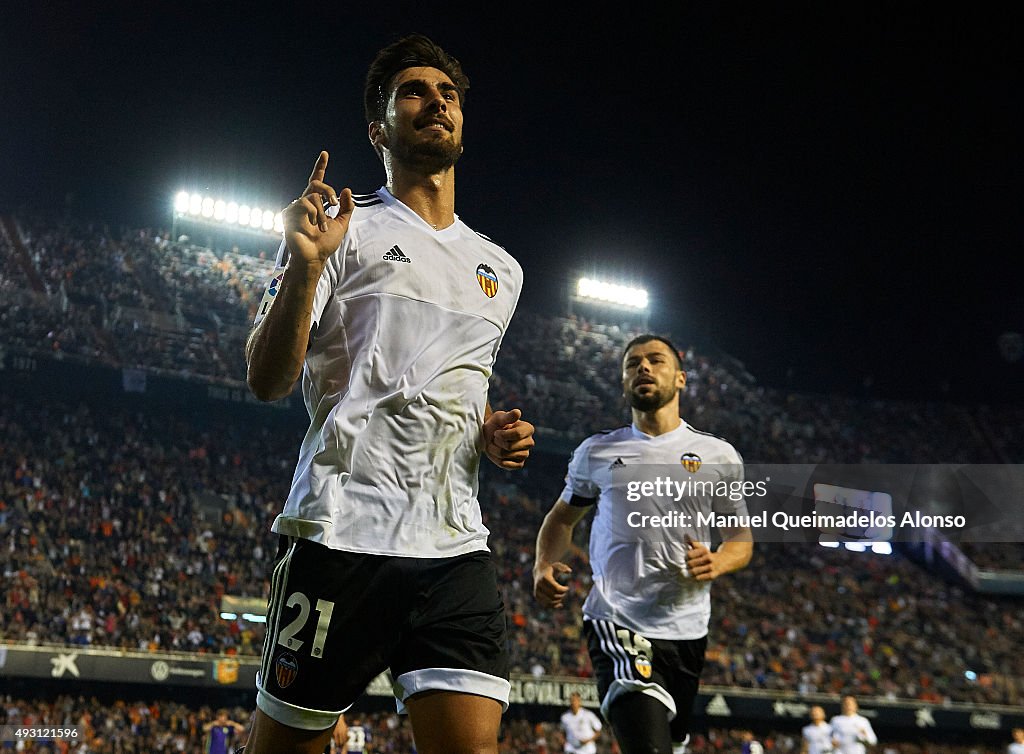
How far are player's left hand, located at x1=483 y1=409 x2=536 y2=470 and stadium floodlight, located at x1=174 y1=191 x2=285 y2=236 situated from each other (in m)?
25.3

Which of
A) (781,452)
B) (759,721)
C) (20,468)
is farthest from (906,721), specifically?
(20,468)

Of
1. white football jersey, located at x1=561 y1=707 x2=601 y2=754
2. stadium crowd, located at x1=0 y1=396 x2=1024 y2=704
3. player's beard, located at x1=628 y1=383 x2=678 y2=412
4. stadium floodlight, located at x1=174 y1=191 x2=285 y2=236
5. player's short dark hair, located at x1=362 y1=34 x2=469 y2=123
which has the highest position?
stadium floodlight, located at x1=174 y1=191 x2=285 y2=236

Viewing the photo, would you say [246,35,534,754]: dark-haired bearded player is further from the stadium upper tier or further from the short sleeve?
the stadium upper tier

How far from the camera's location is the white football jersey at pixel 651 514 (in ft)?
16.2

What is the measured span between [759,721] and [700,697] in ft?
6.29

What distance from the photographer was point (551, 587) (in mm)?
4387

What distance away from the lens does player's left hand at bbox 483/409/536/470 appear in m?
2.65

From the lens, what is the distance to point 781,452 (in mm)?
28891

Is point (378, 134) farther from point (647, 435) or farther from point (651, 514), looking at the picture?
point (647, 435)

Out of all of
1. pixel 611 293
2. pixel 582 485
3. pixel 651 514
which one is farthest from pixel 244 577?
pixel 611 293

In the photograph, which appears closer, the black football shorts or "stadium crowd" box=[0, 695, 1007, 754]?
the black football shorts

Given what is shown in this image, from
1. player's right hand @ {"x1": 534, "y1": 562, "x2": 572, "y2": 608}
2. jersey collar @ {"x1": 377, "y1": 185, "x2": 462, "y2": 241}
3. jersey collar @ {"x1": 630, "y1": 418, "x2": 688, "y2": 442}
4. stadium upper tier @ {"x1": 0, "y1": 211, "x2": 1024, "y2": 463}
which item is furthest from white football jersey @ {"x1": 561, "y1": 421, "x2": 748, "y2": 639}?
stadium upper tier @ {"x1": 0, "y1": 211, "x2": 1024, "y2": 463}

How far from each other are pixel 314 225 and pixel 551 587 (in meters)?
2.52

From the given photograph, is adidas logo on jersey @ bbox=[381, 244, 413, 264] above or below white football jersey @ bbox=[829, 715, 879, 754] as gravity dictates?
above
